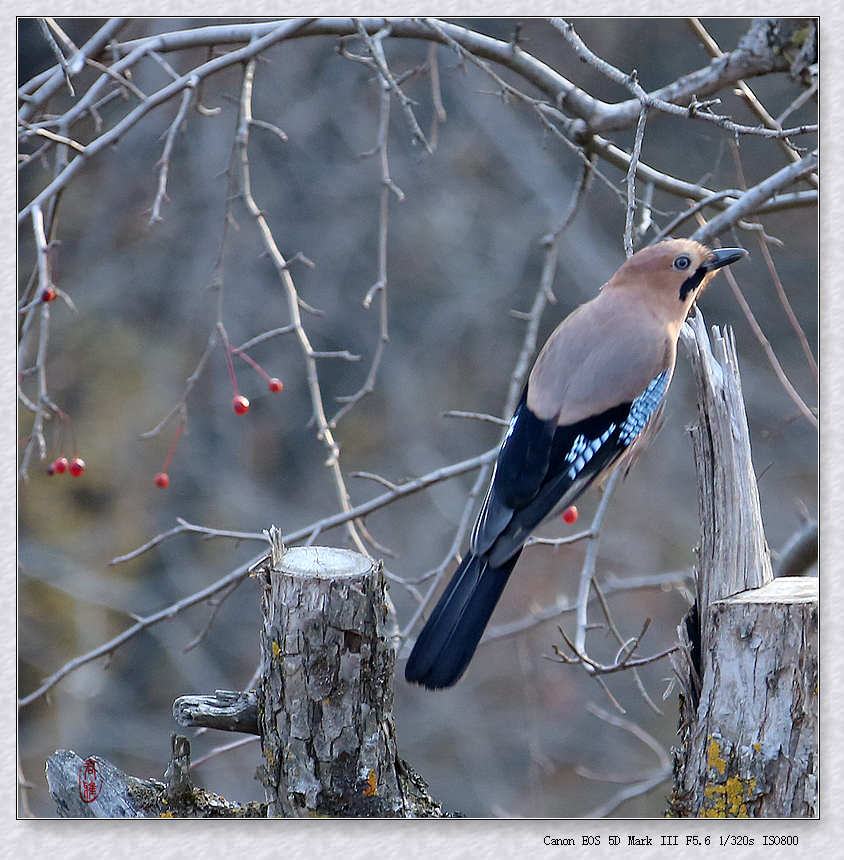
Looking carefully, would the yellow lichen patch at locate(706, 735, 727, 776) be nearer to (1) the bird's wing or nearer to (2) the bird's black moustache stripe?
(1) the bird's wing

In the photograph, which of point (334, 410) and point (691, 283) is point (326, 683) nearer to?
point (691, 283)

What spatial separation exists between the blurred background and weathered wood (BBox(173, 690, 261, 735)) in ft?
4.76

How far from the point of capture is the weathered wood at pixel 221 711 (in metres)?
1.33

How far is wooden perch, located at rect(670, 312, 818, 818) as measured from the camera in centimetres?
137

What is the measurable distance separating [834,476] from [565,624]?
205 cm

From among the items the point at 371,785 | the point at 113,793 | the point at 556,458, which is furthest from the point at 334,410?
the point at 371,785

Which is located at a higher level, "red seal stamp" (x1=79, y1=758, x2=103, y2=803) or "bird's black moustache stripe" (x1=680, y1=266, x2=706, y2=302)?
"bird's black moustache stripe" (x1=680, y1=266, x2=706, y2=302)

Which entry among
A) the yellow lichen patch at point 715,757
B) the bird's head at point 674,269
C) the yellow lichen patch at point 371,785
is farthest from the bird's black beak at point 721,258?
the yellow lichen patch at point 371,785

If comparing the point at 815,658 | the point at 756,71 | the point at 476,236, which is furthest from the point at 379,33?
the point at 476,236

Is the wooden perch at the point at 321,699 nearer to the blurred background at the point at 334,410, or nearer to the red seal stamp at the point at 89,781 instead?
the red seal stamp at the point at 89,781

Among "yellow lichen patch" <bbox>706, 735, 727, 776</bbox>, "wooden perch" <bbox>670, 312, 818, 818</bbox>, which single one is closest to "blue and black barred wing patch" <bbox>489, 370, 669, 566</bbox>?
"wooden perch" <bbox>670, 312, 818, 818</bbox>

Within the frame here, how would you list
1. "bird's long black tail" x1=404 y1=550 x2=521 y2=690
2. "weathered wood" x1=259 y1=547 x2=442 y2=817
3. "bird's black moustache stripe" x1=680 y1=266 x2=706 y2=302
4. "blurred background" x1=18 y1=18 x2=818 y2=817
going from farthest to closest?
"blurred background" x1=18 y1=18 x2=818 y2=817 < "bird's black moustache stripe" x1=680 y1=266 x2=706 y2=302 < "bird's long black tail" x1=404 y1=550 x2=521 y2=690 < "weathered wood" x1=259 y1=547 x2=442 y2=817

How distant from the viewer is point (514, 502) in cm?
153

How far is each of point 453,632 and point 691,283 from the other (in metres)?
0.68
